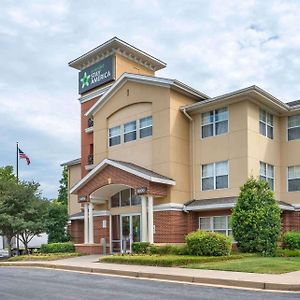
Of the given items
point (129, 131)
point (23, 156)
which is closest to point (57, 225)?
point (129, 131)

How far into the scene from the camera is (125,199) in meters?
30.5

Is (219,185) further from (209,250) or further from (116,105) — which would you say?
(116,105)

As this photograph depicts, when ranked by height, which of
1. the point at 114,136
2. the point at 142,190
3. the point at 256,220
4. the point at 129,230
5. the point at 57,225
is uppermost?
the point at 114,136

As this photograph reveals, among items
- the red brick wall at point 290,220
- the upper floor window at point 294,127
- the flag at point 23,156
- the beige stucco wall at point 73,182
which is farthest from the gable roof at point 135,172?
the flag at point 23,156

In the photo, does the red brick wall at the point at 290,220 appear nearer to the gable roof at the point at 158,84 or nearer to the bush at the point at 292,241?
Result: the bush at the point at 292,241

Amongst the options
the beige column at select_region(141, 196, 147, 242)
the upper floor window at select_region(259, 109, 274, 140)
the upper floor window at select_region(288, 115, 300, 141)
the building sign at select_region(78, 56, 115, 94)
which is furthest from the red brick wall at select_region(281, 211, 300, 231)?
the building sign at select_region(78, 56, 115, 94)

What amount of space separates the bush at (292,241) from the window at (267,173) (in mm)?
A: 3725

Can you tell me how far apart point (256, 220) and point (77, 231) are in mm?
16199

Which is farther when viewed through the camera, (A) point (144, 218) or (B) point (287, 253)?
(A) point (144, 218)

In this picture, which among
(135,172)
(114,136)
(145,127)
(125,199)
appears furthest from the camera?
(114,136)

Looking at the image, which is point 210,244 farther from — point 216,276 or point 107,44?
point 107,44

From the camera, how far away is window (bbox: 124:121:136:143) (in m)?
30.8

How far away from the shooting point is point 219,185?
27812mm

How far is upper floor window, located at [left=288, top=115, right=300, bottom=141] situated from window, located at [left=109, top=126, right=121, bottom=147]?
1058 cm
